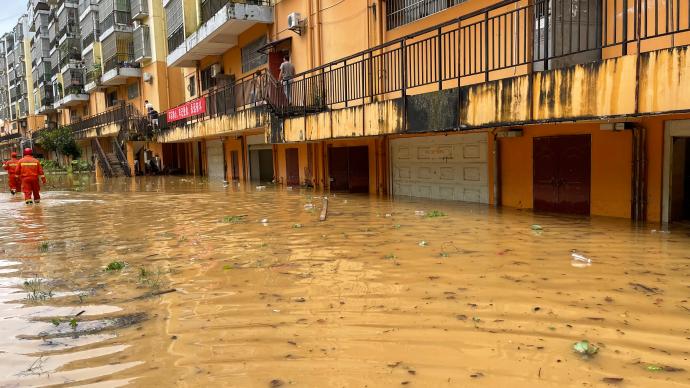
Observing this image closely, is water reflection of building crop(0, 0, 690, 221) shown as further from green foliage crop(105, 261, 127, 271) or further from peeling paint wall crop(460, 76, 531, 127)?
green foliage crop(105, 261, 127, 271)

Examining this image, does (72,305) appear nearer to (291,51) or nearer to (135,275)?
(135,275)

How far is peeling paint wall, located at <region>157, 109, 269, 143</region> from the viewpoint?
16.6 meters

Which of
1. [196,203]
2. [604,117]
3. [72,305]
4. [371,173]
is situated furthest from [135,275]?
[371,173]

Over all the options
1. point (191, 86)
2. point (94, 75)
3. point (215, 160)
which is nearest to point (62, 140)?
point (94, 75)

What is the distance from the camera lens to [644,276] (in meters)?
5.15

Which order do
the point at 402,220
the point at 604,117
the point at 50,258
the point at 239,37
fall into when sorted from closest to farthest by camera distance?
the point at 604,117, the point at 50,258, the point at 402,220, the point at 239,37

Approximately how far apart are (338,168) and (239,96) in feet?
17.7

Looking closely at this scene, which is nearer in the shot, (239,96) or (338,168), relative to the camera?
(338,168)

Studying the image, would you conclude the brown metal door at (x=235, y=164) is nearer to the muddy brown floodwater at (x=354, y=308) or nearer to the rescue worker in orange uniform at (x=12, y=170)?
the rescue worker in orange uniform at (x=12, y=170)

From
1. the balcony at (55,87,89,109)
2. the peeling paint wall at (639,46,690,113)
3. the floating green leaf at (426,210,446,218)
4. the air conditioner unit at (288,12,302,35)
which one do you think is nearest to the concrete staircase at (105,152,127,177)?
the balcony at (55,87,89,109)

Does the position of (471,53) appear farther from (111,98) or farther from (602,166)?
(111,98)

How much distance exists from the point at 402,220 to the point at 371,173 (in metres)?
6.33

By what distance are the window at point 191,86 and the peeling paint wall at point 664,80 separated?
87.6 ft

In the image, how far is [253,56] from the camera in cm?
2119
